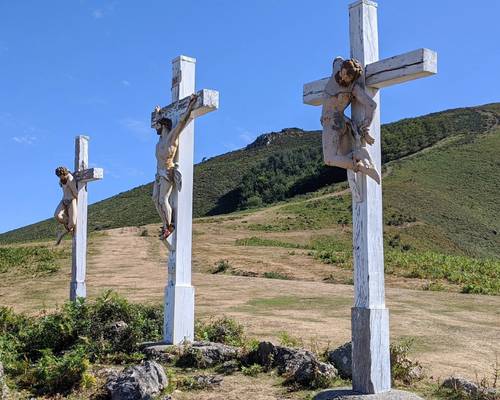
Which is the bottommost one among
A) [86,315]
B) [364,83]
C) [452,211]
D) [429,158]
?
[86,315]

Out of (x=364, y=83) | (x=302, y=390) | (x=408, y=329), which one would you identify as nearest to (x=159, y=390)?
(x=302, y=390)

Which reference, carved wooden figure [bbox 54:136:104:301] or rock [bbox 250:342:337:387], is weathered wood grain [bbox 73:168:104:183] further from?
rock [bbox 250:342:337:387]

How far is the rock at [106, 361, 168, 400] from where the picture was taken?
201 inches

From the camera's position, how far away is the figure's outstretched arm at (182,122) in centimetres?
742

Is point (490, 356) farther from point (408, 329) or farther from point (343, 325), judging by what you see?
point (343, 325)

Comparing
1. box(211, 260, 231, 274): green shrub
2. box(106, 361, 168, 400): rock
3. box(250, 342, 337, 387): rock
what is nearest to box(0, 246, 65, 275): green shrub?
box(211, 260, 231, 274): green shrub

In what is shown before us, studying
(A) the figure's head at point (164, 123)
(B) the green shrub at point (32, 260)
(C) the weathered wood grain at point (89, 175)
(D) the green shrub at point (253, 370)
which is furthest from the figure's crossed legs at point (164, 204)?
(B) the green shrub at point (32, 260)

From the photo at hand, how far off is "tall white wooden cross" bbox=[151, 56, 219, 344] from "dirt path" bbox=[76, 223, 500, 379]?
1542 mm

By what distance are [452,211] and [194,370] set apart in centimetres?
4258

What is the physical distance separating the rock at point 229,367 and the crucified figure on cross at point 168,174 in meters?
1.89

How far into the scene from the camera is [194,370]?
20.3 ft

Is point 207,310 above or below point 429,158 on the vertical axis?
below

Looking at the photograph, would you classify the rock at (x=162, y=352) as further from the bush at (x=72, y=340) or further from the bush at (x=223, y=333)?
the bush at (x=223, y=333)

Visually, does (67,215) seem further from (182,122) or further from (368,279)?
(368,279)
